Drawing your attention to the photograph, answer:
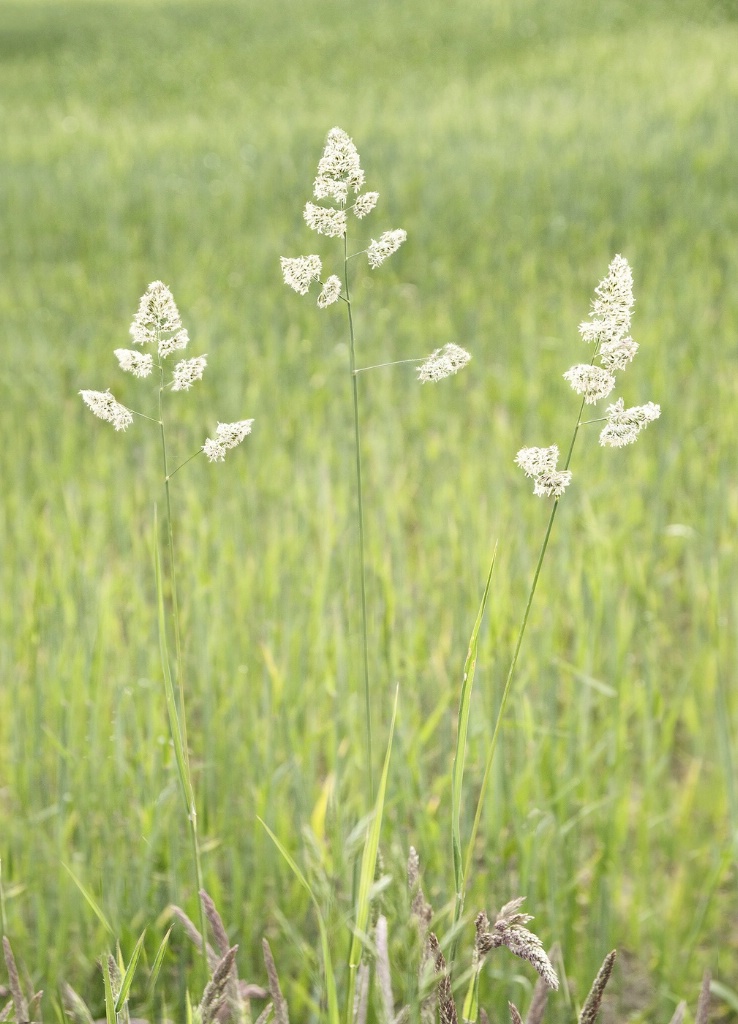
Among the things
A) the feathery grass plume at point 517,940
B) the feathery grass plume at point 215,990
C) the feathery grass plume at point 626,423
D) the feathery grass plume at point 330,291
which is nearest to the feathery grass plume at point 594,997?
the feathery grass plume at point 517,940

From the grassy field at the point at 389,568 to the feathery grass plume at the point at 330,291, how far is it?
14.1 inches

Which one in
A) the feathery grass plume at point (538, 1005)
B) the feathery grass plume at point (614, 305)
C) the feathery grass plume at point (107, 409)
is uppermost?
the feathery grass plume at point (614, 305)

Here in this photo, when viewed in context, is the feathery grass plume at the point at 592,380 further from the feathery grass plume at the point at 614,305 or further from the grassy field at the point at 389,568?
the grassy field at the point at 389,568

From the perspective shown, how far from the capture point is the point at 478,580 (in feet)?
A: 5.97

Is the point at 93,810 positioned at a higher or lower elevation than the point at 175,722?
lower

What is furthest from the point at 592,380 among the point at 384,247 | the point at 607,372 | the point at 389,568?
the point at 389,568

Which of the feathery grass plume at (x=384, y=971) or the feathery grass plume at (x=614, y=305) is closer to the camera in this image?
the feathery grass plume at (x=614, y=305)

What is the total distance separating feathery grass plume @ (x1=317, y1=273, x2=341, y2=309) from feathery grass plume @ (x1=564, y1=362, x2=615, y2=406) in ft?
0.53

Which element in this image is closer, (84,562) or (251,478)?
(84,562)

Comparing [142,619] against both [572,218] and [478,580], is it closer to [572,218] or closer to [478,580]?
[478,580]

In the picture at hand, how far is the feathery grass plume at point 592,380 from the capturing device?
62 cm

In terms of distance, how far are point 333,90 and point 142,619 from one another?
9.38 meters

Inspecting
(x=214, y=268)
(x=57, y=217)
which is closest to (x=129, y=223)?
(x=57, y=217)

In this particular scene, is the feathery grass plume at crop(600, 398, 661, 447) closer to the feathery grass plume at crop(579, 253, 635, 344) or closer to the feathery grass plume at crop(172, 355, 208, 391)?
the feathery grass plume at crop(579, 253, 635, 344)
